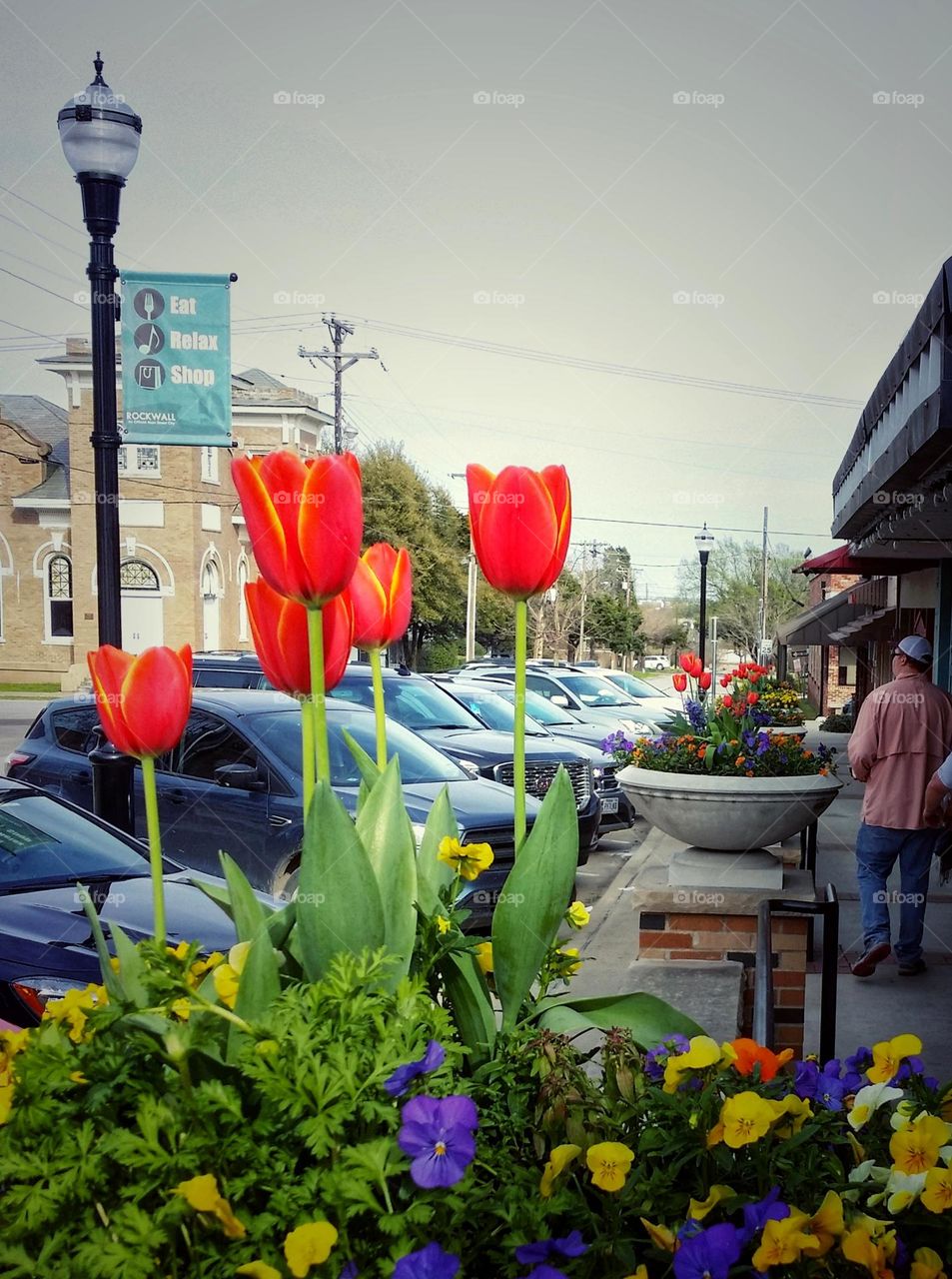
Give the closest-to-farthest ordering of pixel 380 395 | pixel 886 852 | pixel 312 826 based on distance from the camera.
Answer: pixel 312 826, pixel 886 852, pixel 380 395

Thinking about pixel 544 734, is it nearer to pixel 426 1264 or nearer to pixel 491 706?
pixel 491 706

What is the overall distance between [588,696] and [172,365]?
11178 millimetres

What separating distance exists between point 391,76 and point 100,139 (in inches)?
131

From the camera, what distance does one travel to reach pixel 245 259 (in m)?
12.8

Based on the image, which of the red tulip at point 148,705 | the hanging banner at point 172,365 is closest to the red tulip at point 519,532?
the red tulip at point 148,705

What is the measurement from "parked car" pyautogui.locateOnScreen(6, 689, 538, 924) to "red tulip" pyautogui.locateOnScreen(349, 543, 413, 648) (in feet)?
16.8

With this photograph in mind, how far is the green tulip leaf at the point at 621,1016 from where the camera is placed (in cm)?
166

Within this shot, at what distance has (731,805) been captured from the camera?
4.65 meters

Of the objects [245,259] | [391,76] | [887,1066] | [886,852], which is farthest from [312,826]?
[245,259]

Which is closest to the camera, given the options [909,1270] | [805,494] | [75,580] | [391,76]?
[909,1270]

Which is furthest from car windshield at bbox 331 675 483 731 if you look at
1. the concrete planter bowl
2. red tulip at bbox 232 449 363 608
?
red tulip at bbox 232 449 363 608

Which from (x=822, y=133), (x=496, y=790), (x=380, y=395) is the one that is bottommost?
(x=496, y=790)

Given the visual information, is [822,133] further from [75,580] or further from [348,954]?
[75,580]

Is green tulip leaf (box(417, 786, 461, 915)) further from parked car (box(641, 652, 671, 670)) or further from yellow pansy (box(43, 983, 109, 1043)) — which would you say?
parked car (box(641, 652, 671, 670))
